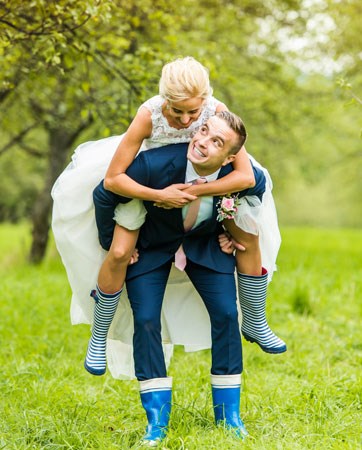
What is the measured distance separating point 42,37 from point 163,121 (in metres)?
2.36

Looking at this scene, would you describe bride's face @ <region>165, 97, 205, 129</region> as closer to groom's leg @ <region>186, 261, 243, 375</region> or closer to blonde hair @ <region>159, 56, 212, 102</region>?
blonde hair @ <region>159, 56, 212, 102</region>

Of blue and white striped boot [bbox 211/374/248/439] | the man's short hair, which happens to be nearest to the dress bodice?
the man's short hair

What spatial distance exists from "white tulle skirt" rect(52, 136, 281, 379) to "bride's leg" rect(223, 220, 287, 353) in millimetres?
72

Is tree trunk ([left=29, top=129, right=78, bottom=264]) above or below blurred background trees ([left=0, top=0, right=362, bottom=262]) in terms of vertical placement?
below

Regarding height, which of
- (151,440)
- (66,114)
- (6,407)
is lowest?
(66,114)

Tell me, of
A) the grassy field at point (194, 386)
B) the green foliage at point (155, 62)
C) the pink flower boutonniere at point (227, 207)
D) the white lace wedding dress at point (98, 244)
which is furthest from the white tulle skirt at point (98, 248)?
the green foliage at point (155, 62)

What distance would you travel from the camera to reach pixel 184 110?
3434 millimetres

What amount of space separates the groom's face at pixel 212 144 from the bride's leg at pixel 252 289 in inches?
17.1

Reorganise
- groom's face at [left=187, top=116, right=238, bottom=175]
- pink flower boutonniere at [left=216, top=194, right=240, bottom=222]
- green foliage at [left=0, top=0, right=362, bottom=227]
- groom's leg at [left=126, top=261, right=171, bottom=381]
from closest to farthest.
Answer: groom's face at [left=187, top=116, right=238, bottom=175] → pink flower boutonniere at [left=216, top=194, right=240, bottom=222] → groom's leg at [left=126, top=261, right=171, bottom=381] → green foliage at [left=0, top=0, right=362, bottom=227]

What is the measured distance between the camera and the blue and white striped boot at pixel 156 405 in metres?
3.69

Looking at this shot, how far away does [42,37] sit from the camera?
5508mm

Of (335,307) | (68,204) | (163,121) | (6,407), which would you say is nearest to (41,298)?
(335,307)

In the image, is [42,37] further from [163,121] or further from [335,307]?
[335,307]

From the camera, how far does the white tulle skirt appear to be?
12.9 ft
